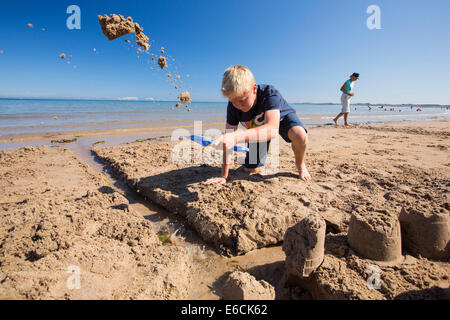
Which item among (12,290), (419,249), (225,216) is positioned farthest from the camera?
(225,216)

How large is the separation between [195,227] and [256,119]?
1411 millimetres

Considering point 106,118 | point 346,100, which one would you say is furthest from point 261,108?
point 106,118

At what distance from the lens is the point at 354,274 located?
1231 millimetres

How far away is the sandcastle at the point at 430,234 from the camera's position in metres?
1.32

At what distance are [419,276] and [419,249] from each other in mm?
222

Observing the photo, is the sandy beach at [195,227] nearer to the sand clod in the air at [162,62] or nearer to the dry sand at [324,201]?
the dry sand at [324,201]

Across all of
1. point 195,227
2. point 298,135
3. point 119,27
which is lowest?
point 195,227

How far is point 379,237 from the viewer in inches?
50.1

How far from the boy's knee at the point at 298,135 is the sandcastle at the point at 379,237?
1311mm

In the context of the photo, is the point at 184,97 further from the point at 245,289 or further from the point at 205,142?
the point at 245,289

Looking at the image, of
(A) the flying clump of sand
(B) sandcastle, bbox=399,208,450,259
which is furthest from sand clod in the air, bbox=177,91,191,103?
(B) sandcastle, bbox=399,208,450,259

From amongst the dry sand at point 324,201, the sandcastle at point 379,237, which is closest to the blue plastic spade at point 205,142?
the dry sand at point 324,201
